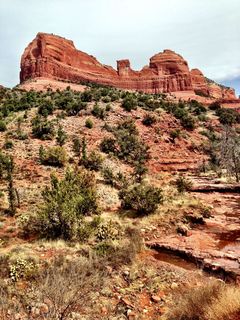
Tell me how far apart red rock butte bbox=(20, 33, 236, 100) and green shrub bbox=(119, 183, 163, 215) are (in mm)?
64416

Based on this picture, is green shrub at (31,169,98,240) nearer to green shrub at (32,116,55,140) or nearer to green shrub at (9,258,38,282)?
green shrub at (9,258,38,282)

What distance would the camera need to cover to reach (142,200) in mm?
16734

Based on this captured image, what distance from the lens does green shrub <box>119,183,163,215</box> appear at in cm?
1631

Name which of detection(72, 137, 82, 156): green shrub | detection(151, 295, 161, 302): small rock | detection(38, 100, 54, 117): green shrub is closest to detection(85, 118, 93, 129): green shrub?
detection(38, 100, 54, 117): green shrub

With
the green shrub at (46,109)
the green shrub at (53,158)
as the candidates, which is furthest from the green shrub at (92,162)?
the green shrub at (46,109)

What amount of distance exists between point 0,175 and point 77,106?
1923 cm

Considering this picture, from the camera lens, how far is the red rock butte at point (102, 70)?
79.1 meters

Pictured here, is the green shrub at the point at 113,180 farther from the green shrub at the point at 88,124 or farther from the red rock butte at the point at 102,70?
the red rock butte at the point at 102,70

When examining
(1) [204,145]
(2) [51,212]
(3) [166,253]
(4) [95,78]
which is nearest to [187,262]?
(3) [166,253]

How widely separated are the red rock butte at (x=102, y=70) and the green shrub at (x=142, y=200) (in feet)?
211

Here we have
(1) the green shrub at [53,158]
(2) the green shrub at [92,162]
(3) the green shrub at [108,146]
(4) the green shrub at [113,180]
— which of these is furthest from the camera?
(3) the green shrub at [108,146]

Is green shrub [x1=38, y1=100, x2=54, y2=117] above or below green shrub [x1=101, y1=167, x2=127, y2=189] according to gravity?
above

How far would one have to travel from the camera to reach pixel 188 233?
1439cm

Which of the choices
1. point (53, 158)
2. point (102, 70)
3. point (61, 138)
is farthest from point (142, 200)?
point (102, 70)
